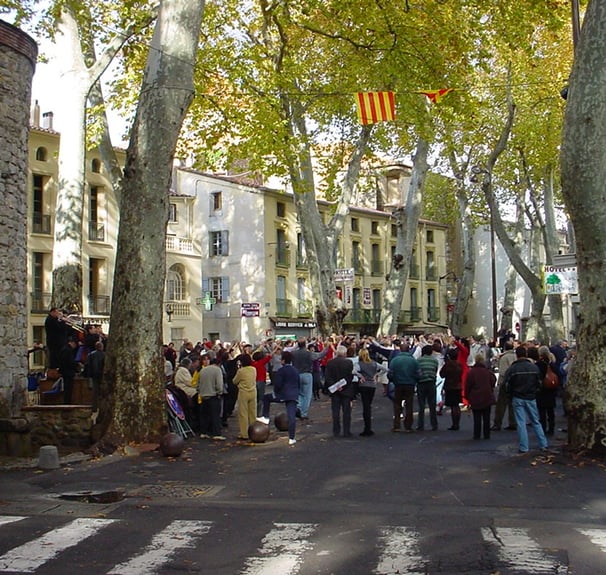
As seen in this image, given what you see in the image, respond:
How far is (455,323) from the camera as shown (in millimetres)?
46500

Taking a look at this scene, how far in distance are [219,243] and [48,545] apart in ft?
166

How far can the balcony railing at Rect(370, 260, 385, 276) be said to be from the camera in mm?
67875

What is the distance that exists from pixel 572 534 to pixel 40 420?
964cm

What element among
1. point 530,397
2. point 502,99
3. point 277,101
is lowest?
point 530,397

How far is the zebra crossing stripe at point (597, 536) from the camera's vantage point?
310 inches

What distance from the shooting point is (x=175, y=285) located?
48469 mm

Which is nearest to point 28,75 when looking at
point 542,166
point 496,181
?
point 542,166

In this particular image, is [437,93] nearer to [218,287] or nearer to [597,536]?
[597,536]

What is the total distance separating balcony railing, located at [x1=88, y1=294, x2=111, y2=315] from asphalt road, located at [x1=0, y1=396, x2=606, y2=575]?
92.0 ft

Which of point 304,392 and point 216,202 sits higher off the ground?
point 216,202

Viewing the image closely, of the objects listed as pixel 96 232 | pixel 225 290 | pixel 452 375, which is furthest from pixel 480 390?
pixel 225 290

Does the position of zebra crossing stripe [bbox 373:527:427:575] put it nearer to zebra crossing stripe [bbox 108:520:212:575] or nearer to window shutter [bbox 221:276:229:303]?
zebra crossing stripe [bbox 108:520:212:575]

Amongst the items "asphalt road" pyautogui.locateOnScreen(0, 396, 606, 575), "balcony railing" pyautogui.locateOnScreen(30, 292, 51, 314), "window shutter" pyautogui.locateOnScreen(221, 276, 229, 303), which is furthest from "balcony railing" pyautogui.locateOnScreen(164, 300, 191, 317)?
"asphalt road" pyautogui.locateOnScreen(0, 396, 606, 575)

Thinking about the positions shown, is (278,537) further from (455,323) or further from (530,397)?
(455,323)
